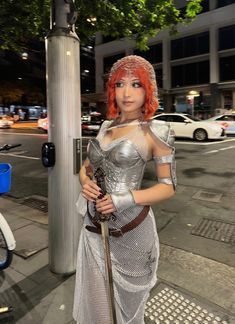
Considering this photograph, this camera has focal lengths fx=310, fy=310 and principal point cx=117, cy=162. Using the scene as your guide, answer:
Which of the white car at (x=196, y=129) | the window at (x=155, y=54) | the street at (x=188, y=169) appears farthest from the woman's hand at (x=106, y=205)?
the window at (x=155, y=54)

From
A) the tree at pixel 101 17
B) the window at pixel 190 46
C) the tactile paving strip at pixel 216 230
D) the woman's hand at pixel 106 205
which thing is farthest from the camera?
the window at pixel 190 46

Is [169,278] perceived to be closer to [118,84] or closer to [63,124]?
[63,124]

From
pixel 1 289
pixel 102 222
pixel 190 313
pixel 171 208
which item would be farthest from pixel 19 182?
pixel 102 222

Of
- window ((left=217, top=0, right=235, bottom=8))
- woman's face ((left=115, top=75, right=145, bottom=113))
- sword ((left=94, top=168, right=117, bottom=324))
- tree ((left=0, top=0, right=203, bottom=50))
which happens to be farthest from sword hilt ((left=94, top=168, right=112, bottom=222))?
window ((left=217, top=0, right=235, bottom=8))

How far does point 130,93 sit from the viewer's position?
1757mm

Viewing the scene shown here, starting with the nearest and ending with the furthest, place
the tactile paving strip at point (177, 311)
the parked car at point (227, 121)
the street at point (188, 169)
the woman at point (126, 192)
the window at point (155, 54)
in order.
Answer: the woman at point (126, 192) < the tactile paving strip at point (177, 311) < the street at point (188, 169) < the parked car at point (227, 121) < the window at point (155, 54)

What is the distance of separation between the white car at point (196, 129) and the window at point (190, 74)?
14.9 m

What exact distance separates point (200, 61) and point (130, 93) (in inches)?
1201

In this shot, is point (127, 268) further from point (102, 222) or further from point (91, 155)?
point (91, 155)

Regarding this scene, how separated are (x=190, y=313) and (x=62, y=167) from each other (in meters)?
1.77

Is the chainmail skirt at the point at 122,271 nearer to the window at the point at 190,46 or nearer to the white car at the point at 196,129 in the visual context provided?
the white car at the point at 196,129

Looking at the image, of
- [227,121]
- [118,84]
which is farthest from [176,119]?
[118,84]

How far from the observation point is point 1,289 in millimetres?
3080

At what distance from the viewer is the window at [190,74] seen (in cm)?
2941
